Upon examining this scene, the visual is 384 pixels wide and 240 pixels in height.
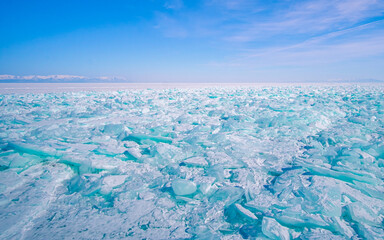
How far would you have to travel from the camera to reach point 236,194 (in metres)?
1.16

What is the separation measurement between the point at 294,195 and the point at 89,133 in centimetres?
243

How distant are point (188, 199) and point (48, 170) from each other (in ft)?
3.82

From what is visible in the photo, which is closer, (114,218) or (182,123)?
(114,218)

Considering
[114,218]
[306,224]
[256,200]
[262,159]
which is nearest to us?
A: [306,224]

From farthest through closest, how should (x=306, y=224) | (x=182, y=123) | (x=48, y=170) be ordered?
1. (x=182, y=123)
2. (x=48, y=170)
3. (x=306, y=224)

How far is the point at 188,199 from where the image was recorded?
1.15 m

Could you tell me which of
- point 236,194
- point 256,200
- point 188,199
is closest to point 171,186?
point 188,199

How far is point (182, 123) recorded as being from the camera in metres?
3.14

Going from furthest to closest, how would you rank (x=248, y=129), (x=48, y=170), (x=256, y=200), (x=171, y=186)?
(x=248, y=129), (x=48, y=170), (x=171, y=186), (x=256, y=200)

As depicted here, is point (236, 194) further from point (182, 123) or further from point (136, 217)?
point (182, 123)

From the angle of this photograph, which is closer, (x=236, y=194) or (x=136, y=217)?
(x=136, y=217)

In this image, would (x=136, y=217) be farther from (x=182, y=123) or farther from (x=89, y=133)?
(x=182, y=123)

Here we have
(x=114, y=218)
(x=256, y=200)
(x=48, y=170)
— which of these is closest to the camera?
(x=114, y=218)

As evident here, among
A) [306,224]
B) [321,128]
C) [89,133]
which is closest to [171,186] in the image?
[306,224]
